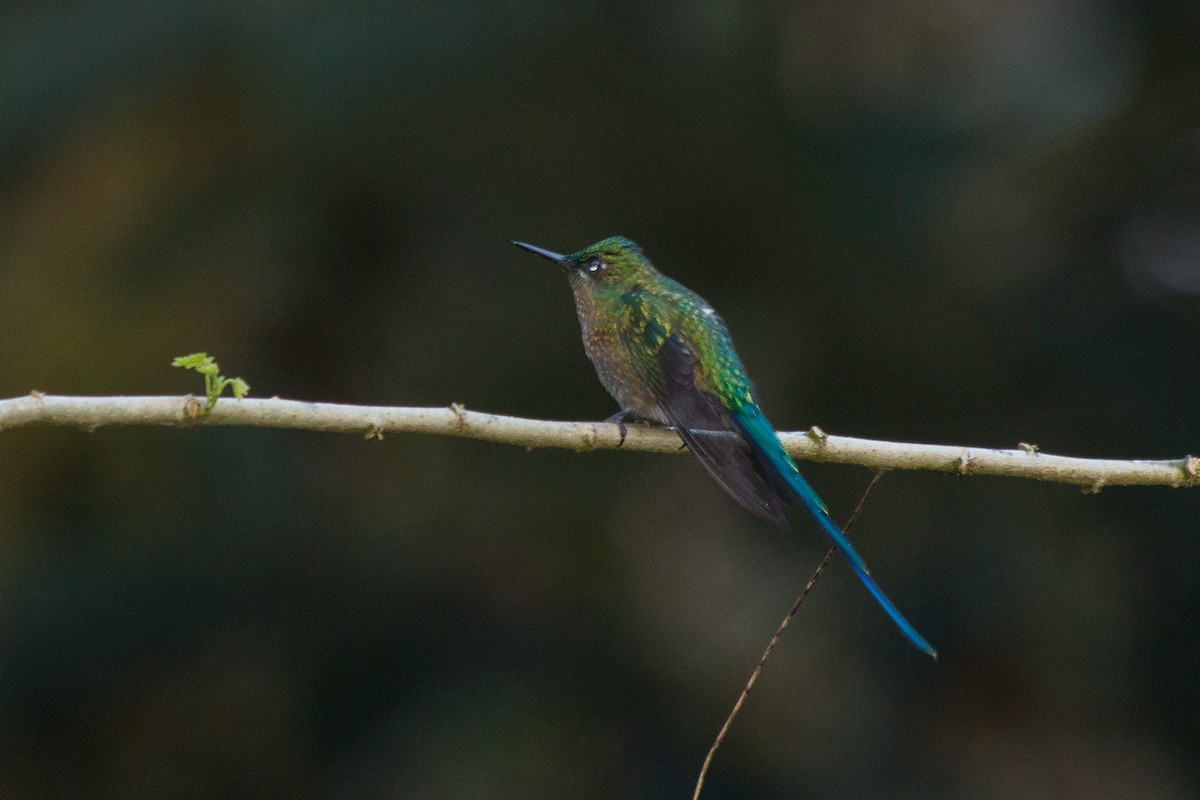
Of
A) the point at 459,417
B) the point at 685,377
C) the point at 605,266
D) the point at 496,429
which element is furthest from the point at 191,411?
the point at 605,266

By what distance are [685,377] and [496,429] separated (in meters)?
1.55

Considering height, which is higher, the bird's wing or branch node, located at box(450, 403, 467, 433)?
branch node, located at box(450, 403, 467, 433)

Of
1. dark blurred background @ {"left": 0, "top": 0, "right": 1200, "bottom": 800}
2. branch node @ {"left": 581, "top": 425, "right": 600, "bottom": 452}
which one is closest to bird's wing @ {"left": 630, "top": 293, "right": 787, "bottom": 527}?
branch node @ {"left": 581, "top": 425, "right": 600, "bottom": 452}

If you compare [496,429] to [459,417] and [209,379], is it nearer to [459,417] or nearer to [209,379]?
[459,417]

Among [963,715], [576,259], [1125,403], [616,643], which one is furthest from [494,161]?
[963,715]

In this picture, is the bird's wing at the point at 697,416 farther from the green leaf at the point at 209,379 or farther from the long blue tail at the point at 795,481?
the green leaf at the point at 209,379

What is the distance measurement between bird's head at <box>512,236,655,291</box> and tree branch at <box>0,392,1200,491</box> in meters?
1.31

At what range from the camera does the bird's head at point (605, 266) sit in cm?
532

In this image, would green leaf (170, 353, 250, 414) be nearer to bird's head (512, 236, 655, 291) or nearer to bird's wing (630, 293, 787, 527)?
bird's wing (630, 293, 787, 527)

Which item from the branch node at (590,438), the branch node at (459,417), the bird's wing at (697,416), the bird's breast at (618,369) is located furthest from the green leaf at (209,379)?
the bird's breast at (618,369)

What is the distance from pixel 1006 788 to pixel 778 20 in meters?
4.74

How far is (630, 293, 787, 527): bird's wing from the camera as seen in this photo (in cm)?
412

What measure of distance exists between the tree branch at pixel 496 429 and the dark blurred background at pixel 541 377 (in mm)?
3599

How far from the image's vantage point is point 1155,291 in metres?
7.57
